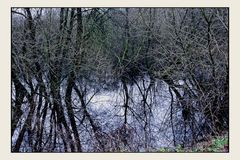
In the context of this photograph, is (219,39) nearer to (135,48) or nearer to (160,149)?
(135,48)

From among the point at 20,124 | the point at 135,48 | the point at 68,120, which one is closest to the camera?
the point at 20,124

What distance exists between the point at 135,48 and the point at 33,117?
1995 mm

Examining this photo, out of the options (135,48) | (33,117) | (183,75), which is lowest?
(33,117)

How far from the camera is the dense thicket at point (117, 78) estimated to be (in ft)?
18.1

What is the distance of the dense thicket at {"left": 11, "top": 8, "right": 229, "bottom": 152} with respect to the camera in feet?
18.1

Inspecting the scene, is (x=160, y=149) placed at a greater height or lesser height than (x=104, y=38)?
lesser

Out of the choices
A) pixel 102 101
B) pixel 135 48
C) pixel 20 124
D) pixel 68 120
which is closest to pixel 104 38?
pixel 135 48

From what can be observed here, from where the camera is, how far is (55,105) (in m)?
6.02

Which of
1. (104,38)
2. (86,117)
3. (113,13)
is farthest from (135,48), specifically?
(86,117)

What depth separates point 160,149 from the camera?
5160 millimetres

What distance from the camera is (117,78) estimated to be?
6.55m

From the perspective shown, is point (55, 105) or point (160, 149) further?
point (55, 105)

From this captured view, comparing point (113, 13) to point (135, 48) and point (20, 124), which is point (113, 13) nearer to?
point (135, 48)
